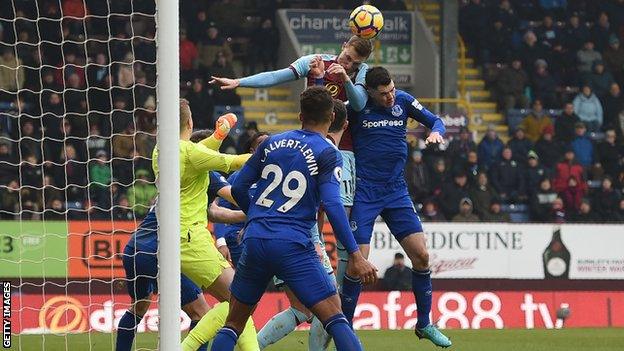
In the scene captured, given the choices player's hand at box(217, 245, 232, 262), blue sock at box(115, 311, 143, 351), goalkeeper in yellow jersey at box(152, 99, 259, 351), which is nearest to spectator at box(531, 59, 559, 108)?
player's hand at box(217, 245, 232, 262)

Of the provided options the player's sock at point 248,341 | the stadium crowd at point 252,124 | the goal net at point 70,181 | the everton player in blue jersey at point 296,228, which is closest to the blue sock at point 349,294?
the player's sock at point 248,341

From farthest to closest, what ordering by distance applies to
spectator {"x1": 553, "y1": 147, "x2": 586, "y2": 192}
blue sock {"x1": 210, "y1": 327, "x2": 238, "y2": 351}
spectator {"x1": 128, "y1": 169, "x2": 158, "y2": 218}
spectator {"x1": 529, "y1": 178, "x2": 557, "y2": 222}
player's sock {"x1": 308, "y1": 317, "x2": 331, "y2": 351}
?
spectator {"x1": 553, "y1": 147, "x2": 586, "y2": 192} < spectator {"x1": 529, "y1": 178, "x2": 557, "y2": 222} < spectator {"x1": 128, "y1": 169, "x2": 158, "y2": 218} < player's sock {"x1": 308, "y1": 317, "x2": 331, "y2": 351} < blue sock {"x1": 210, "y1": 327, "x2": 238, "y2": 351}

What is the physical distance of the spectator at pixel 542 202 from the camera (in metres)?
23.6

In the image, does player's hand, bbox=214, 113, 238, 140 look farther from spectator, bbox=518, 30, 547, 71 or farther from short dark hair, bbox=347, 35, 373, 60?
spectator, bbox=518, 30, 547, 71

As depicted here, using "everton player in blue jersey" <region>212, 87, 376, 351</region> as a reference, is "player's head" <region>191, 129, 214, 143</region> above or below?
above

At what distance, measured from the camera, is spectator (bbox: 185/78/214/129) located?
23016 millimetres

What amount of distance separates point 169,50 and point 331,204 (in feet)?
4.84

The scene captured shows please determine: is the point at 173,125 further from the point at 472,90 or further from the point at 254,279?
the point at 472,90

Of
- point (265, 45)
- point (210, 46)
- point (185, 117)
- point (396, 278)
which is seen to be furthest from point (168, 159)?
point (265, 45)

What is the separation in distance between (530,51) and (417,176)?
6.16m

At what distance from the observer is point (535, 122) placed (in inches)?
1027

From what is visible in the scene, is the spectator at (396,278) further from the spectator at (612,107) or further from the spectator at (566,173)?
the spectator at (612,107)

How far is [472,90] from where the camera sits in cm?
2852

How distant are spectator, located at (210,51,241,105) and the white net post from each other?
587 inches
